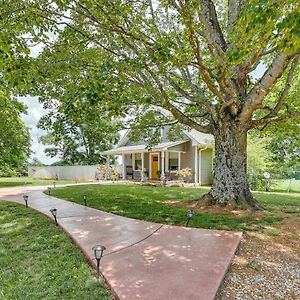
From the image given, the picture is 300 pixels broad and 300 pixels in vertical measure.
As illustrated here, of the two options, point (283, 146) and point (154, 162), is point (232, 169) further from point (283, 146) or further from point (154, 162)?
point (283, 146)

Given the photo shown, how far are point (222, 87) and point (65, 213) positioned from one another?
5383mm

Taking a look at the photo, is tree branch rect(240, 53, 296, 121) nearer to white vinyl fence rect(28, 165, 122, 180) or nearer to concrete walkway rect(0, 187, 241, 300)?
concrete walkway rect(0, 187, 241, 300)

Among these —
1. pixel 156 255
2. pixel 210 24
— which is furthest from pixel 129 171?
pixel 156 255

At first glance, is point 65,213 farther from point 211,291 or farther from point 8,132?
point 8,132

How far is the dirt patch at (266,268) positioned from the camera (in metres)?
3.34

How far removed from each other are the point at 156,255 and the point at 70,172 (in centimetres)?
2258

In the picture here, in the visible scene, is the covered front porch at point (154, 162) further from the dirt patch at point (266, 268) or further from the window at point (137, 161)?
the dirt patch at point (266, 268)

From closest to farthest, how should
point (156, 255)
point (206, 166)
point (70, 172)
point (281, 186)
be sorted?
point (156, 255), point (206, 166), point (281, 186), point (70, 172)

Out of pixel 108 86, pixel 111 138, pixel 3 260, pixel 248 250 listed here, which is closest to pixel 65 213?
pixel 3 260

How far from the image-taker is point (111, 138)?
3372 centimetres

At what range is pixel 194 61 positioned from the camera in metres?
7.74

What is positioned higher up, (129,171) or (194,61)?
(194,61)

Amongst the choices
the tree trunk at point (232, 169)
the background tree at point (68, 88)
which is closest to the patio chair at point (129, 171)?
the background tree at point (68, 88)

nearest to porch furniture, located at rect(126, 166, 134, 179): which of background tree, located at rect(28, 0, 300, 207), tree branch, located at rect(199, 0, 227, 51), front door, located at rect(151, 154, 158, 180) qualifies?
front door, located at rect(151, 154, 158, 180)
